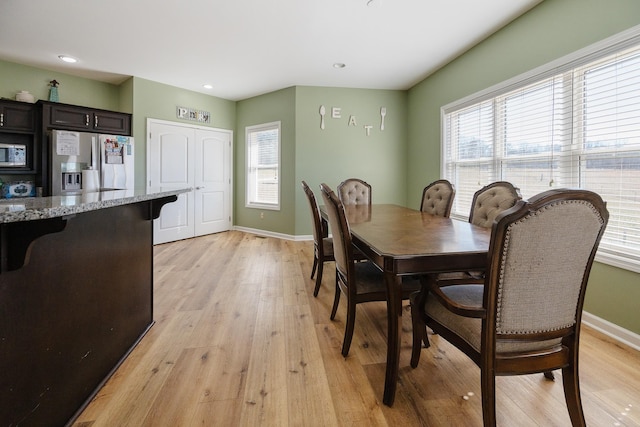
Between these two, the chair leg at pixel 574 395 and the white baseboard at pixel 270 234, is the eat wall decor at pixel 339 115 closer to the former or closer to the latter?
the white baseboard at pixel 270 234

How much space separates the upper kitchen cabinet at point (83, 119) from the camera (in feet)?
13.0

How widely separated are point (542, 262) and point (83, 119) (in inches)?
207

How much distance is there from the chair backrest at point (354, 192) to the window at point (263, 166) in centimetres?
205

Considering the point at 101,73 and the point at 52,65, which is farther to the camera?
the point at 101,73

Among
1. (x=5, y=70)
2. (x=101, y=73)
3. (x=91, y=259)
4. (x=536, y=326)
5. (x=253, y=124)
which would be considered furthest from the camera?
(x=253, y=124)

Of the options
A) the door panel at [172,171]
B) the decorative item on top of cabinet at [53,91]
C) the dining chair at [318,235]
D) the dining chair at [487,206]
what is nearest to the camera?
the dining chair at [487,206]

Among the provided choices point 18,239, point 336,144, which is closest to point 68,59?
point 336,144

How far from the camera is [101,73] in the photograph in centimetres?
454

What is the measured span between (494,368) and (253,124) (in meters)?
5.58

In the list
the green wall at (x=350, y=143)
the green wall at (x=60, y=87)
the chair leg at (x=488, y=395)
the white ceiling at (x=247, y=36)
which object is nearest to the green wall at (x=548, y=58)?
the white ceiling at (x=247, y=36)

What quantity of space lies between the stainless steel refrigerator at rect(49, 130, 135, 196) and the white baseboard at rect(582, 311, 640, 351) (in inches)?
197

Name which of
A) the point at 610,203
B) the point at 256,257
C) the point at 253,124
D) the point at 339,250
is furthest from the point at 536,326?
the point at 253,124

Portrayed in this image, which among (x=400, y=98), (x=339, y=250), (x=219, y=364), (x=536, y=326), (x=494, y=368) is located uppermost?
(x=400, y=98)

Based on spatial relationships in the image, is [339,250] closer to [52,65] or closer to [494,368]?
[494,368]
